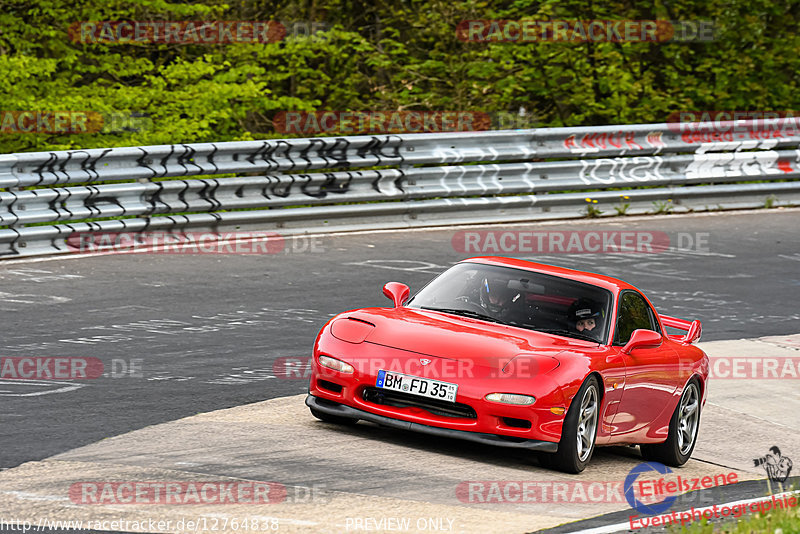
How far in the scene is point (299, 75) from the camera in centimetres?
2356

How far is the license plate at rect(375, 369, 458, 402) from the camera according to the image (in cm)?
799

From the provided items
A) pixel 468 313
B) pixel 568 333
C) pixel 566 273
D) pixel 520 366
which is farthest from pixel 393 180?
pixel 520 366

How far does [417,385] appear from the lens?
26.4 feet

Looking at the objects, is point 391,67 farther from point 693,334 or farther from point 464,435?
point 464,435

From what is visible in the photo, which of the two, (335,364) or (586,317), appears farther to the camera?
(586,317)

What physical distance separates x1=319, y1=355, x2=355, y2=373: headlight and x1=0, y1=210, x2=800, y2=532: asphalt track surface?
3.33ft

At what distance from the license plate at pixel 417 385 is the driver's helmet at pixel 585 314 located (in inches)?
52.0

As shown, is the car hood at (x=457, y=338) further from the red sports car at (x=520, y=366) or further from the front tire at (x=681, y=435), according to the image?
the front tire at (x=681, y=435)

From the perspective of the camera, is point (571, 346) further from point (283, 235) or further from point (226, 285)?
point (283, 235)

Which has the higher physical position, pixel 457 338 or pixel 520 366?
pixel 457 338

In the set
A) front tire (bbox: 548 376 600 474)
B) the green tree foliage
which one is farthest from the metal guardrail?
front tire (bbox: 548 376 600 474)

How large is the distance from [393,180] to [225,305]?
6.03m

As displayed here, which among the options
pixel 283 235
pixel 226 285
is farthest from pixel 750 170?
pixel 226 285

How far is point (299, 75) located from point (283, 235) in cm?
703
